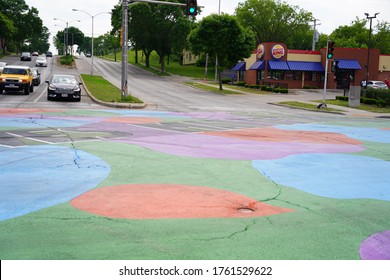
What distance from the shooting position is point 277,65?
59.5 metres

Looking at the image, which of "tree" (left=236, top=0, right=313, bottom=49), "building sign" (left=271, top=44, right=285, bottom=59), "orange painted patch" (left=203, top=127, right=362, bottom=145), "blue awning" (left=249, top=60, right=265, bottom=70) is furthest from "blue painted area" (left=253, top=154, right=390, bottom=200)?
"tree" (left=236, top=0, right=313, bottom=49)

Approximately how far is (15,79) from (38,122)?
15523mm

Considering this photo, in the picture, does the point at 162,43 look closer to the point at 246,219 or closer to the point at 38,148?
the point at 38,148

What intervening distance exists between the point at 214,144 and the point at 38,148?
484cm

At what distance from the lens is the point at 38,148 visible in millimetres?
A: 10828

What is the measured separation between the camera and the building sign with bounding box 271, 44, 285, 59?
5959 cm

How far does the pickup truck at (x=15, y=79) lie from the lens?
29.9 metres

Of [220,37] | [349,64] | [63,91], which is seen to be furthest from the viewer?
[349,64]

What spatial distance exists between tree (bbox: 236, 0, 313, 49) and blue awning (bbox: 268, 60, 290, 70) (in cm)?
3072

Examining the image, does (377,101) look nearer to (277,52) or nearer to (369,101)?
(369,101)

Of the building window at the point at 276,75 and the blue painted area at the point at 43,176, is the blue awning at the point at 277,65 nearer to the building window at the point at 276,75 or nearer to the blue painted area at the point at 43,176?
the building window at the point at 276,75

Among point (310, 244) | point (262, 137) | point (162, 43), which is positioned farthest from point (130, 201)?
point (162, 43)

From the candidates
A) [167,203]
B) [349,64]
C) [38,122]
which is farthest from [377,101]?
[167,203]

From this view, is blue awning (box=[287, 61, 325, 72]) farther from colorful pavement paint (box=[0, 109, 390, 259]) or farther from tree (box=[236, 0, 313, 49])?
colorful pavement paint (box=[0, 109, 390, 259])
